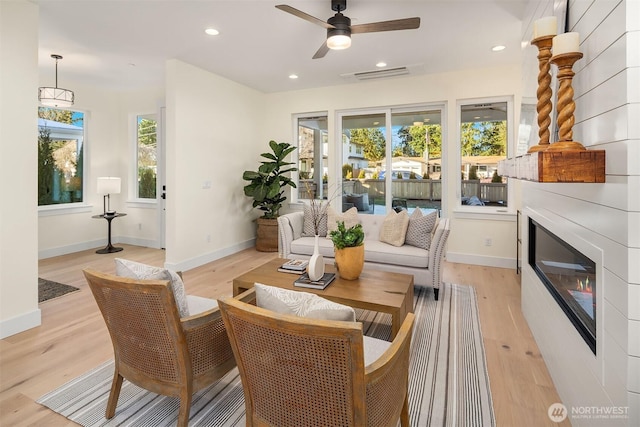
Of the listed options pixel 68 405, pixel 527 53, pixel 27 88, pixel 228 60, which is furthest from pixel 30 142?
pixel 527 53

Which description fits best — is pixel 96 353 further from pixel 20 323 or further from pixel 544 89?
pixel 544 89

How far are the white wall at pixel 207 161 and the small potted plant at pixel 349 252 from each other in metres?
2.71

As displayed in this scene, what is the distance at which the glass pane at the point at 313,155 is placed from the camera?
19.5 feet

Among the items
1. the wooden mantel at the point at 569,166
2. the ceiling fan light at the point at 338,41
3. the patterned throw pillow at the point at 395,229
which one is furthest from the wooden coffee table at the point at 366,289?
the ceiling fan light at the point at 338,41

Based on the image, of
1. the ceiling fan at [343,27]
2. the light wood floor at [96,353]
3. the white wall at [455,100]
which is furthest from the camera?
the white wall at [455,100]

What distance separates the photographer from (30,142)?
274cm

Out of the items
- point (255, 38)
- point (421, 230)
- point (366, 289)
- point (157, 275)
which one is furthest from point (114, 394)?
point (255, 38)

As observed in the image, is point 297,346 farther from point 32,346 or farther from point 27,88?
point 27,88

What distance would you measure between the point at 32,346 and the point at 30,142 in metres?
1.62

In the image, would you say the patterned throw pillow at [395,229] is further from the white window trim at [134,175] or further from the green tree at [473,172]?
the white window trim at [134,175]

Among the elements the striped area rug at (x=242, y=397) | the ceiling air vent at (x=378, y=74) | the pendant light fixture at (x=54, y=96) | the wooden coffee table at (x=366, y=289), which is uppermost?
the ceiling air vent at (x=378, y=74)

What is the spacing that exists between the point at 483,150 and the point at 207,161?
4.07 m

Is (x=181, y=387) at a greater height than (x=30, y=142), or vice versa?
(x=30, y=142)

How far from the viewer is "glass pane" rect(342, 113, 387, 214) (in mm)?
5535
